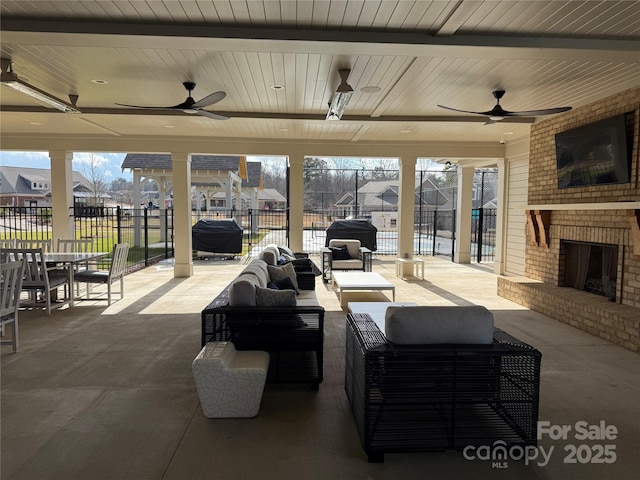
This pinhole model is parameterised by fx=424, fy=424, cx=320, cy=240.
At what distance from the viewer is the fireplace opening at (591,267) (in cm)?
593

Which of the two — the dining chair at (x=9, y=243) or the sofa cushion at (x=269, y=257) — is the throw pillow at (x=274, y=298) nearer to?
Result: the sofa cushion at (x=269, y=257)

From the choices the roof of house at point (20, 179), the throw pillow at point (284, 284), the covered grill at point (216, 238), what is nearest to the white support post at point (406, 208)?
the covered grill at point (216, 238)

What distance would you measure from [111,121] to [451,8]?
6.40m

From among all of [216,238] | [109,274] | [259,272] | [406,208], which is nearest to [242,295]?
[259,272]

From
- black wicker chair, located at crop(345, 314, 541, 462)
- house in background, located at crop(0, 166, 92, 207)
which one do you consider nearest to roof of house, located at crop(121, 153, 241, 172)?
black wicker chair, located at crop(345, 314, 541, 462)

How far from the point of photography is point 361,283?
6484mm

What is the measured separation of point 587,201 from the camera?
20.0ft

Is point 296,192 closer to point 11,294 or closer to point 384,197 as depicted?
point 11,294

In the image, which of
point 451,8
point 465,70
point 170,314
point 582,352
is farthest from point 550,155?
point 170,314

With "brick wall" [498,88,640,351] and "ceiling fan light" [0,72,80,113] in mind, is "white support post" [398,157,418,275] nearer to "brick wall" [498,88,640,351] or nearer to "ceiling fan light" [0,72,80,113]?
"brick wall" [498,88,640,351]

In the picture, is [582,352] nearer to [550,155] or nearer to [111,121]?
[550,155]

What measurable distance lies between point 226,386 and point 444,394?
1498 millimetres

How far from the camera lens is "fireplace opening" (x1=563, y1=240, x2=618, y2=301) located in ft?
19.4

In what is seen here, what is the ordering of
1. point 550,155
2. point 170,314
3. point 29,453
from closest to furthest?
point 29,453 → point 170,314 → point 550,155
